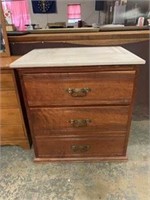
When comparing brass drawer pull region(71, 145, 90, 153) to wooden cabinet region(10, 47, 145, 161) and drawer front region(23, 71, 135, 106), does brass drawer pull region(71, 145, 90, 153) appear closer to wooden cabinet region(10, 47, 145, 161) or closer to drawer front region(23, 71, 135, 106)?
wooden cabinet region(10, 47, 145, 161)

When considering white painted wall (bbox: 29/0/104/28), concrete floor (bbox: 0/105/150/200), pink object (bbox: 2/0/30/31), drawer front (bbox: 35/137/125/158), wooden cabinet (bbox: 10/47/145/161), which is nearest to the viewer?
wooden cabinet (bbox: 10/47/145/161)

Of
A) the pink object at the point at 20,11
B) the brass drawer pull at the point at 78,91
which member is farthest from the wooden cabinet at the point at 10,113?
the pink object at the point at 20,11

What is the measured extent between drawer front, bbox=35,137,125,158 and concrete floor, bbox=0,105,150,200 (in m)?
0.07

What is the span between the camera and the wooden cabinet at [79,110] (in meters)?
0.92

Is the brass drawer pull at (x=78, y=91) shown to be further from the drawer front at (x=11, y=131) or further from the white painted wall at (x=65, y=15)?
the white painted wall at (x=65, y=15)

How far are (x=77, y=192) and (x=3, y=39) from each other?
3.76 feet

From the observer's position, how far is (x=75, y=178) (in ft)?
3.67

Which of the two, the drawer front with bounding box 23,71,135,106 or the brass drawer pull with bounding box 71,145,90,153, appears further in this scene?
the brass drawer pull with bounding box 71,145,90,153

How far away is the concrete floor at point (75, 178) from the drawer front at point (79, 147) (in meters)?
0.07

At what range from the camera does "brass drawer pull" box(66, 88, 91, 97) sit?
3.12 ft

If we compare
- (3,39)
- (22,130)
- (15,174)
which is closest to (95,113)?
(22,130)

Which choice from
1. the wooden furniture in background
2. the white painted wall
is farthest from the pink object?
the wooden furniture in background

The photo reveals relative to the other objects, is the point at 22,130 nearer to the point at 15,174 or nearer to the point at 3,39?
the point at 15,174

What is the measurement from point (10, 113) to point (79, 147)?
52cm
